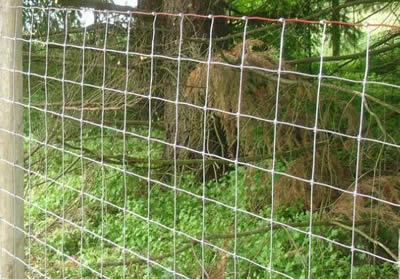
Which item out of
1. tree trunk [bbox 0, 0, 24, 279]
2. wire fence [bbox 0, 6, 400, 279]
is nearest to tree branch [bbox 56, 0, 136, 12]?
wire fence [bbox 0, 6, 400, 279]

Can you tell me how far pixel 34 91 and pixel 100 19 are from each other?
83 centimetres

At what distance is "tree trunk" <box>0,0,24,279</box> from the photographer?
3740mm

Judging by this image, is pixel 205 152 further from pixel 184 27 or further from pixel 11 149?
pixel 184 27

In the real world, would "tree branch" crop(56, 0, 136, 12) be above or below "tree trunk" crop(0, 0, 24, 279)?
above

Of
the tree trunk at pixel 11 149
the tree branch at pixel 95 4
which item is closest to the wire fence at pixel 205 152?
the tree trunk at pixel 11 149

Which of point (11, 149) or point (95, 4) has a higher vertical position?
point (95, 4)

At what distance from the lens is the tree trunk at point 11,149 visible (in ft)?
12.3

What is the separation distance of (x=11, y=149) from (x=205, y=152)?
3.41 ft

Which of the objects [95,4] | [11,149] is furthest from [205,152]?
[95,4]

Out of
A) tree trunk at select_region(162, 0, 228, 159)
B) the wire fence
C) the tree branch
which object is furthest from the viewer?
the tree branch

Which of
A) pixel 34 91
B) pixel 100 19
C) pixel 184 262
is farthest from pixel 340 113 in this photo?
pixel 34 91

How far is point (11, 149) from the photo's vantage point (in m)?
3.81

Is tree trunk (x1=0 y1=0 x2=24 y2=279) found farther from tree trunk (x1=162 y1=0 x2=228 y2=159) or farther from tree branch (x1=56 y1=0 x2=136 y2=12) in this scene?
tree branch (x1=56 y1=0 x2=136 y2=12)

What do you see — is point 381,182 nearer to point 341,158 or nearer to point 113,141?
point 341,158
